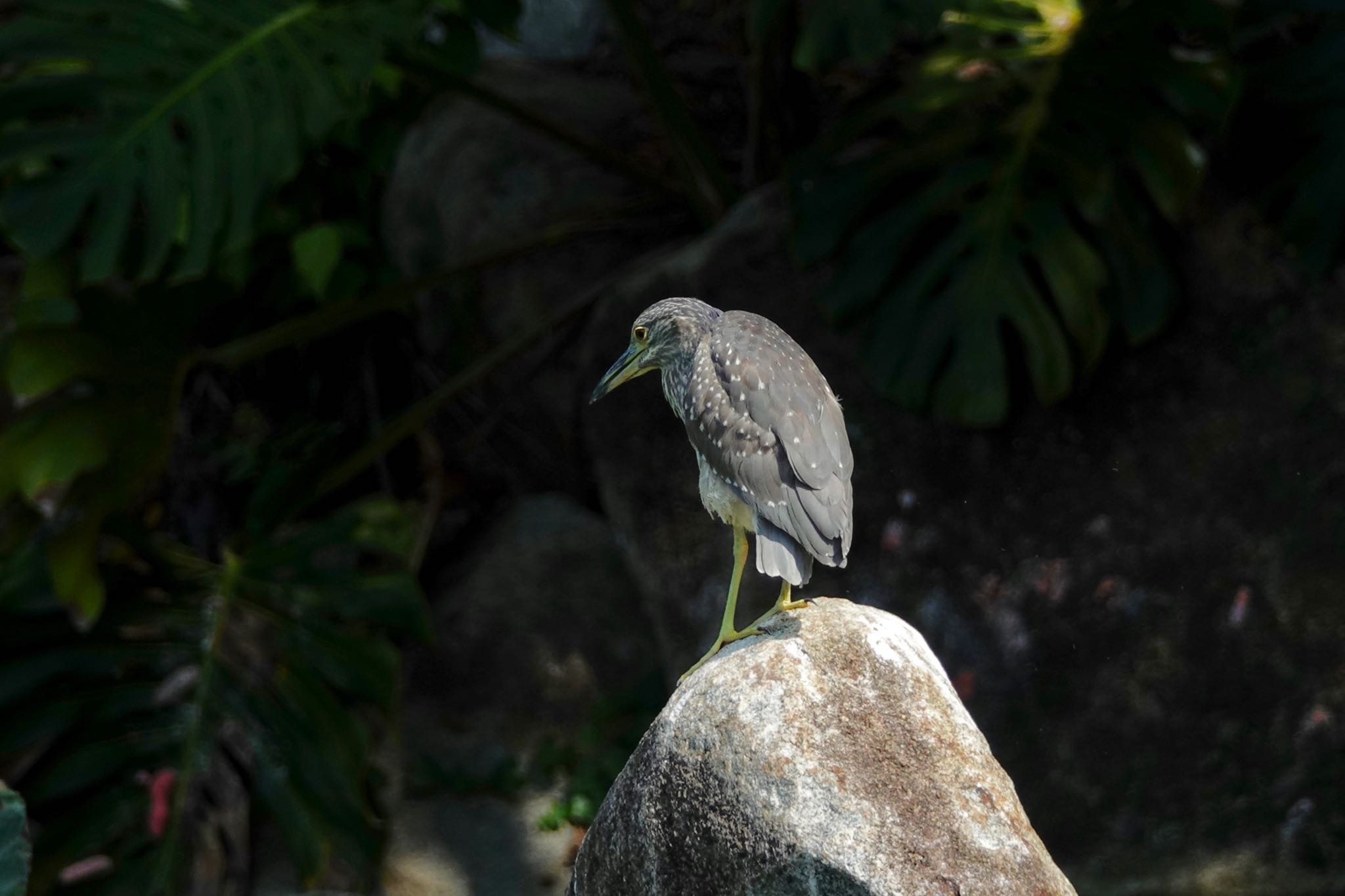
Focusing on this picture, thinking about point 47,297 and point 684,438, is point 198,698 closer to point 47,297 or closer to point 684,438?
point 47,297

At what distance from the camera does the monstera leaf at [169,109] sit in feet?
15.9

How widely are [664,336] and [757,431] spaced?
0.32m

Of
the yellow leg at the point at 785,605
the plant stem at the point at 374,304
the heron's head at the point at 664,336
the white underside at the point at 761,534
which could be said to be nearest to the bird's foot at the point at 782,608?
the yellow leg at the point at 785,605

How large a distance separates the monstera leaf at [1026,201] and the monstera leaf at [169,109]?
1.81 metres

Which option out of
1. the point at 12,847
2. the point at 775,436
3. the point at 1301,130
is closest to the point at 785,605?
the point at 775,436

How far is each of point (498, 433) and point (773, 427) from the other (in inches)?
176

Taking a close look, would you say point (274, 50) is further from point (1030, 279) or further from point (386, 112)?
point (1030, 279)

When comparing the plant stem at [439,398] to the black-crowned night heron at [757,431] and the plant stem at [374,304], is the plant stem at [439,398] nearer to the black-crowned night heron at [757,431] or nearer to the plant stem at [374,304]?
the plant stem at [374,304]

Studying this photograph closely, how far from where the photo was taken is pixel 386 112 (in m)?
6.94

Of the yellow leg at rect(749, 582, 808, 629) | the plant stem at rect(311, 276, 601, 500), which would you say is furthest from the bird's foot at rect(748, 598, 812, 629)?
the plant stem at rect(311, 276, 601, 500)

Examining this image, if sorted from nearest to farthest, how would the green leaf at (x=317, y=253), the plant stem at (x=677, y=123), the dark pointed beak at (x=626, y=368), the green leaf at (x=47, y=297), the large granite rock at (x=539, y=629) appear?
the dark pointed beak at (x=626, y=368), the green leaf at (x=47, y=297), the plant stem at (x=677, y=123), the green leaf at (x=317, y=253), the large granite rock at (x=539, y=629)

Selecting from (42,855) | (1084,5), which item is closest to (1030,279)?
(1084,5)

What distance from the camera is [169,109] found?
5059 millimetres

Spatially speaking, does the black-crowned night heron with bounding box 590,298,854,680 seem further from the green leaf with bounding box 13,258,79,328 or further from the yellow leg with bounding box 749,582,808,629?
the green leaf with bounding box 13,258,79,328
